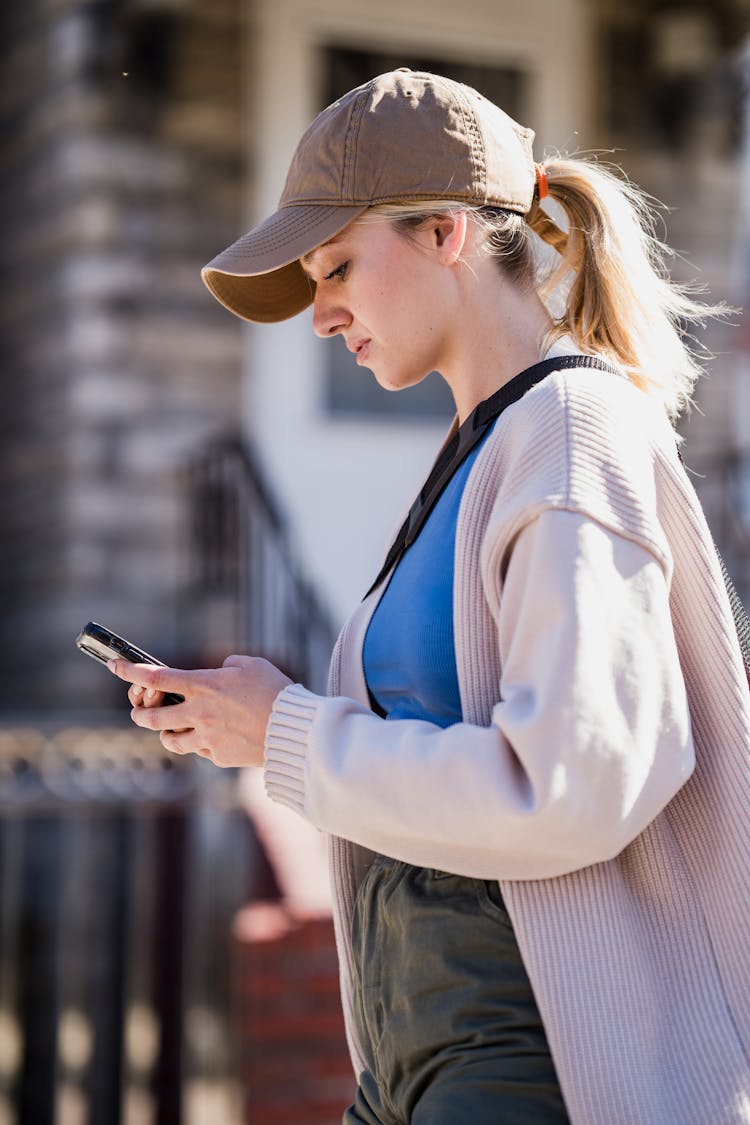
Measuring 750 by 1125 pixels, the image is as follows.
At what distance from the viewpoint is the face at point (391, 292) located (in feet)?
7.08

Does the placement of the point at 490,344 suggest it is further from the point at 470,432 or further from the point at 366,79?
the point at 366,79

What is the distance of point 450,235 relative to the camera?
7.03ft

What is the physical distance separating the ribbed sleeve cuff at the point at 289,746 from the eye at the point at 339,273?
554 mm

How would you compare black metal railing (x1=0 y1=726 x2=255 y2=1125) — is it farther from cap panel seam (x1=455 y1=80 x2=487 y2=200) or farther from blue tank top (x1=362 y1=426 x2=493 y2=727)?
cap panel seam (x1=455 y1=80 x2=487 y2=200)

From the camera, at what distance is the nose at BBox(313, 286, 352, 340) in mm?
2232

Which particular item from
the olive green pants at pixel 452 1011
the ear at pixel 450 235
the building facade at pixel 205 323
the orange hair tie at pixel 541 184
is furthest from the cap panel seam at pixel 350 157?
the building facade at pixel 205 323

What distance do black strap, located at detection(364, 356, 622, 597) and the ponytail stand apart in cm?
12

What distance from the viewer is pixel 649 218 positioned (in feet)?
8.21

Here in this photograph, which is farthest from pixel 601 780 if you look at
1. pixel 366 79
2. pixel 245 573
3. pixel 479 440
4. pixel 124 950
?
pixel 366 79

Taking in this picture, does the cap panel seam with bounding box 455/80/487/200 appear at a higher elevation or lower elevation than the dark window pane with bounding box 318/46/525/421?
higher

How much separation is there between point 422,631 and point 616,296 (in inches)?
20.9

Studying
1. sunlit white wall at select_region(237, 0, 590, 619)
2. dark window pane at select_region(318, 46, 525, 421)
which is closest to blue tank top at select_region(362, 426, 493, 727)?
sunlit white wall at select_region(237, 0, 590, 619)

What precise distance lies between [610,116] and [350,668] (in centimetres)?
761

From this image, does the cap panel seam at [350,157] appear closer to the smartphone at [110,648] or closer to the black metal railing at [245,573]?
the smartphone at [110,648]
